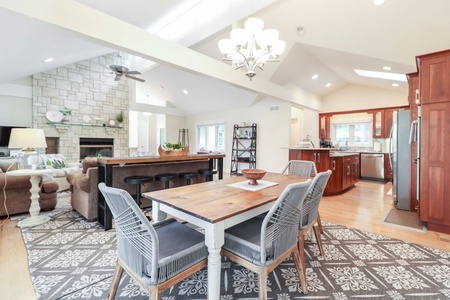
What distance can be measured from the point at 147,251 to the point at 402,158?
14.5 ft

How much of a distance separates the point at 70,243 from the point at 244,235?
2.13 metres

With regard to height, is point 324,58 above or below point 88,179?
above

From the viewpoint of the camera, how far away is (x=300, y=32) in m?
4.23

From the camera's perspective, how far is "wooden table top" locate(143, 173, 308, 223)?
1.36m

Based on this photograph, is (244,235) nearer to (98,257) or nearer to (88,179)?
(98,257)

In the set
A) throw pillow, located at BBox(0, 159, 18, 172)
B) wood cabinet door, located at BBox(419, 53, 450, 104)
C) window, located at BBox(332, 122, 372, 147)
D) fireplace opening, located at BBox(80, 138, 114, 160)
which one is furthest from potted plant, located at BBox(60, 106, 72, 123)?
window, located at BBox(332, 122, 372, 147)

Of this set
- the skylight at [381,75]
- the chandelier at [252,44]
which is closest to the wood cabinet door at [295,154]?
the chandelier at [252,44]

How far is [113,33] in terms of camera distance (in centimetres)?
256

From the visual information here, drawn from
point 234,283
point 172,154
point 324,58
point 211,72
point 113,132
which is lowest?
point 234,283

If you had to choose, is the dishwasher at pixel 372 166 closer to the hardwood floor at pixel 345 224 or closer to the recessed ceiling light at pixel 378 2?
the hardwood floor at pixel 345 224

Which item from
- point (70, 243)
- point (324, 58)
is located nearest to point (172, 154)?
point (70, 243)

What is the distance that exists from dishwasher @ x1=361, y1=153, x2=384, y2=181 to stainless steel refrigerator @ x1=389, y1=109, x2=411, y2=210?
2848 mm

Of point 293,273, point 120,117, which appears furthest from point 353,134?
point 120,117

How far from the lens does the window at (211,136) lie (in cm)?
856
